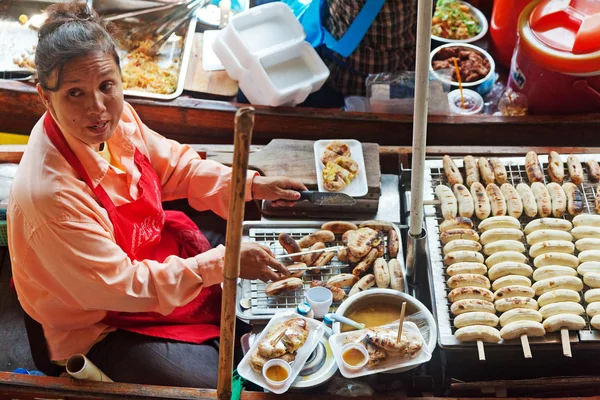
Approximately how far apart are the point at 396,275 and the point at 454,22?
284 centimetres

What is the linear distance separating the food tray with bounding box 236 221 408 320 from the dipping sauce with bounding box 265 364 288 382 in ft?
1.12

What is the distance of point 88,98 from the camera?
2.81 meters

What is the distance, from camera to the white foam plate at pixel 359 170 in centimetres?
361

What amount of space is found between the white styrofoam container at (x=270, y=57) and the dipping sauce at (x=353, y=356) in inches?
83.7

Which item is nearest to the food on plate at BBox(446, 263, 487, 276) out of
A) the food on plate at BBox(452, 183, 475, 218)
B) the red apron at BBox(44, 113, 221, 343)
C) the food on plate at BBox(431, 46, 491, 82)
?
the food on plate at BBox(452, 183, 475, 218)

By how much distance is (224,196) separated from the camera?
3535 mm

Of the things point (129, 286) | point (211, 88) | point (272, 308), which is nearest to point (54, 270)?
point (129, 286)

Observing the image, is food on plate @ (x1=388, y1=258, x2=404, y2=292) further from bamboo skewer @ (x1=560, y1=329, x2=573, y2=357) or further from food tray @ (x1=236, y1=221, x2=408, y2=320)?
bamboo skewer @ (x1=560, y1=329, x2=573, y2=357)

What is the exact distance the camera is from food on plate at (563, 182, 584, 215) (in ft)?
11.2

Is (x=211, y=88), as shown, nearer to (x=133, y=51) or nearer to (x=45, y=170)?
(x=133, y=51)

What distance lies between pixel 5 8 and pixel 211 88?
5.95ft

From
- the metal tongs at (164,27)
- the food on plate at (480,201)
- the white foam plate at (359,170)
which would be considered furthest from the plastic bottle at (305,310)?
the metal tongs at (164,27)

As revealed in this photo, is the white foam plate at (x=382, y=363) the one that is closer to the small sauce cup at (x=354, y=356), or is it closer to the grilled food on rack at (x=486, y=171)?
the small sauce cup at (x=354, y=356)

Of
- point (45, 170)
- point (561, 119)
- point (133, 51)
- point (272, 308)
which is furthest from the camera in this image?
point (133, 51)
